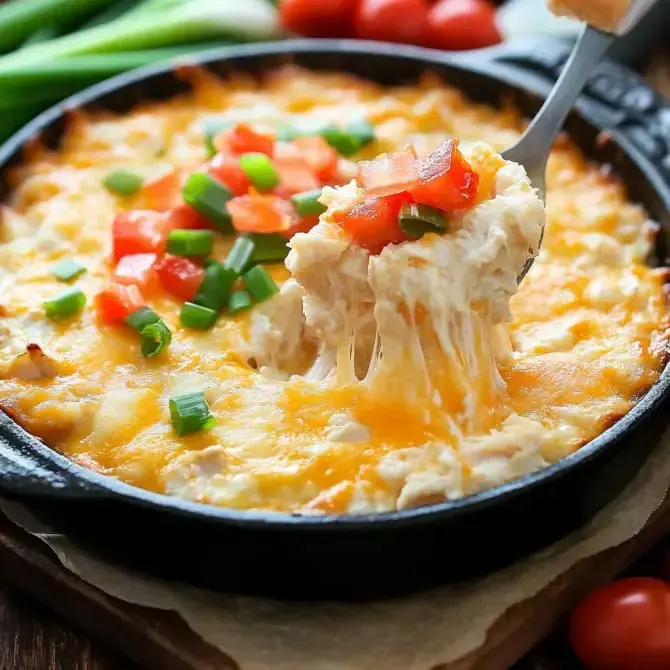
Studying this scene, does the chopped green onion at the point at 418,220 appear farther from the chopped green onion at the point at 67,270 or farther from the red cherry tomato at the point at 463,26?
the red cherry tomato at the point at 463,26

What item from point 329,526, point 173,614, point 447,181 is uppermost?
point 447,181

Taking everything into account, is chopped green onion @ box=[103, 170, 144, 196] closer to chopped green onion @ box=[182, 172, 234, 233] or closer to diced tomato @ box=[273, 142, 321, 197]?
chopped green onion @ box=[182, 172, 234, 233]

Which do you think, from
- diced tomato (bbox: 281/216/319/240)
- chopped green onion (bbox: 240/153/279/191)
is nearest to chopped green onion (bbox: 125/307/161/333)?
diced tomato (bbox: 281/216/319/240)

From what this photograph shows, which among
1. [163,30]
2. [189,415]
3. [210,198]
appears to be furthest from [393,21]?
[189,415]

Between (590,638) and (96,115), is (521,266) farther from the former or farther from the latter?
(96,115)

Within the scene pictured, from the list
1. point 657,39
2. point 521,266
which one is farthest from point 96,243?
point 657,39

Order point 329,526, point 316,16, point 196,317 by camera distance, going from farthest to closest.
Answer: point 316,16, point 196,317, point 329,526

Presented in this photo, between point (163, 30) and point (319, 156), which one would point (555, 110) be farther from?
point (163, 30)
